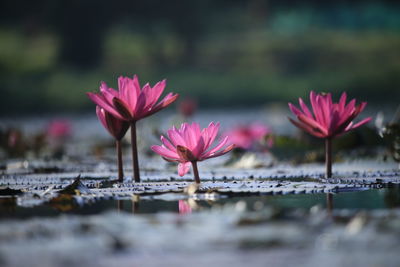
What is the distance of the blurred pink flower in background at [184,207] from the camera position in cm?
120

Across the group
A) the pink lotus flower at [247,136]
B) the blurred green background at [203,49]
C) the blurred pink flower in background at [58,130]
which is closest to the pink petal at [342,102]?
the pink lotus flower at [247,136]

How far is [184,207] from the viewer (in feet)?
4.15

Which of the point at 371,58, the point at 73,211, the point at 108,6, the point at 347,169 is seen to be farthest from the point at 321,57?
the point at 73,211

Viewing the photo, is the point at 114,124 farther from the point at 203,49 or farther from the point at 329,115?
the point at 203,49

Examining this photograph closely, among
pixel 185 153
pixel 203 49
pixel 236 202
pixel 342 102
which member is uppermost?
pixel 203 49

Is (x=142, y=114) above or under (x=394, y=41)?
under

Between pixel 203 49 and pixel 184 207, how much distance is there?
37.8ft

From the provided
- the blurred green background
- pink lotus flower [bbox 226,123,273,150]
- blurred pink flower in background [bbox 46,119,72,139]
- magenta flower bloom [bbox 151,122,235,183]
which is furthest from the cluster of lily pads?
the blurred green background

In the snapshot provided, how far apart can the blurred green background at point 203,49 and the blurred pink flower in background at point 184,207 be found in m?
10.1

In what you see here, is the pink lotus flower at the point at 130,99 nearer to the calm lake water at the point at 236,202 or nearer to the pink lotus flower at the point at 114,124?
the pink lotus flower at the point at 114,124

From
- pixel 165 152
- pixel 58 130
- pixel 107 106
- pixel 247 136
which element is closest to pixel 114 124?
pixel 107 106

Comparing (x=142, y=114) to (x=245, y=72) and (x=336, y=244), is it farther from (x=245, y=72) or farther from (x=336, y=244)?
(x=245, y=72)

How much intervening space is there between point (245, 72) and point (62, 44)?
364 centimetres

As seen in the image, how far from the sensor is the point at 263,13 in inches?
514
